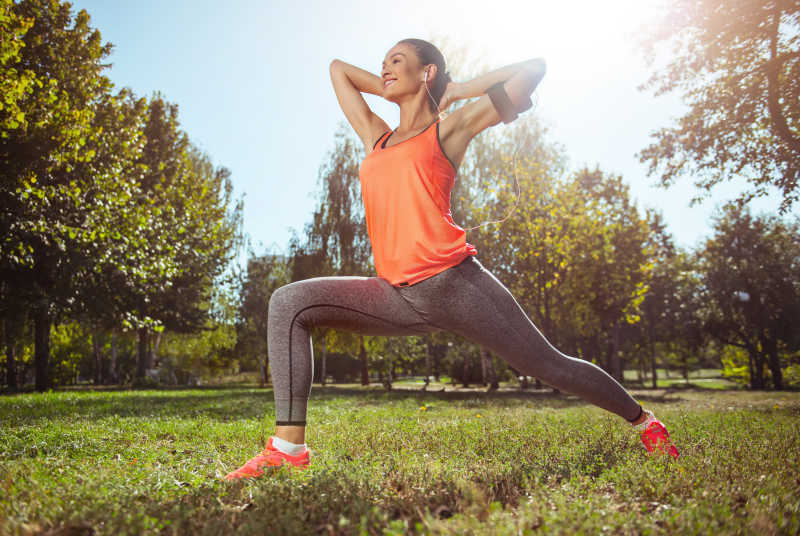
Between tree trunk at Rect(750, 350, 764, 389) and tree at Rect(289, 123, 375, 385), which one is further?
tree trunk at Rect(750, 350, 764, 389)

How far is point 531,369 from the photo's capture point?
2857 millimetres

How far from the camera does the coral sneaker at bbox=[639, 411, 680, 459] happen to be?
326 centimetres

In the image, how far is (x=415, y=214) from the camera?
2695 mm

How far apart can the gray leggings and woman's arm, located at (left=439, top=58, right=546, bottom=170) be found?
0.68 meters

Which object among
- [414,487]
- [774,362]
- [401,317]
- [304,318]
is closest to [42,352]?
[304,318]

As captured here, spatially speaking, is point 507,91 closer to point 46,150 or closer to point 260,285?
point 46,150

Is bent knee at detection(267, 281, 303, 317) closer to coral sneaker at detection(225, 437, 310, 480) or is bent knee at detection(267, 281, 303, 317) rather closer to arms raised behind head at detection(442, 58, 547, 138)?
coral sneaker at detection(225, 437, 310, 480)

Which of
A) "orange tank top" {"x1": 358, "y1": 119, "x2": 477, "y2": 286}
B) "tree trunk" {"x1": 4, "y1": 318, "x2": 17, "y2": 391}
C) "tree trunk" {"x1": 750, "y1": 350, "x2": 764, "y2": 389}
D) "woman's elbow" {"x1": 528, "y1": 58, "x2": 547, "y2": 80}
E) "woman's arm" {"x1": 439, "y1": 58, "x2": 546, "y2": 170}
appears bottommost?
"tree trunk" {"x1": 750, "y1": 350, "x2": 764, "y2": 389}

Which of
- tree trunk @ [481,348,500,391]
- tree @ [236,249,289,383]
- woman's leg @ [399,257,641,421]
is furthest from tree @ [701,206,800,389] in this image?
woman's leg @ [399,257,641,421]

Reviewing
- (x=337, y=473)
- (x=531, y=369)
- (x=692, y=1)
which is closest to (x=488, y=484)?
(x=531, y=369)

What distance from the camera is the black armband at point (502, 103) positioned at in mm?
2719

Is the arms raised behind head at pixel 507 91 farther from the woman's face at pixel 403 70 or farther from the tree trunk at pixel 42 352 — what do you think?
the tree trunk at pixel 42 352

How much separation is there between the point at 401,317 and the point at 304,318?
0.55 m

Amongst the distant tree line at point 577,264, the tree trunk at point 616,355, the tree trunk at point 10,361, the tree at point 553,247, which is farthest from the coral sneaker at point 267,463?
the tree trunk at point 616,355
